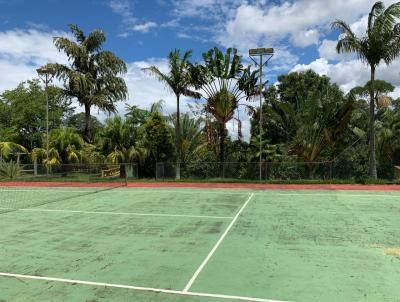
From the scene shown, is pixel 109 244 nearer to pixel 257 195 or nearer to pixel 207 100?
pixel 257 195

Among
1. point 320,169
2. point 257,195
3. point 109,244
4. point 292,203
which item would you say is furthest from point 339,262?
point 320,169

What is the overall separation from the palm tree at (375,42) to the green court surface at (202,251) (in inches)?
318

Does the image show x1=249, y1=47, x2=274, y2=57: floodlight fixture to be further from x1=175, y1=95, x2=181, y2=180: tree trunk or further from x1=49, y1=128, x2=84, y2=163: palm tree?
x1=49, y1=128, x2=84, y2=163: palm tree

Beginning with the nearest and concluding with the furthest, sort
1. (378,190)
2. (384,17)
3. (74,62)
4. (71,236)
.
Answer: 1. (71,236)
2. (378,190)
3. (384,17)
4. (74,62)

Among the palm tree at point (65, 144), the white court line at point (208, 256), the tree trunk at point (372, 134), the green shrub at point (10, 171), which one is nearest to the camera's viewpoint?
the white court line at point (208, 256)

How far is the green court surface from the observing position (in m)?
6.21

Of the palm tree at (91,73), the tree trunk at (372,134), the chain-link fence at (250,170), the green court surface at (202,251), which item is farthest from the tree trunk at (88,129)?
the tree trunk at (372,134)

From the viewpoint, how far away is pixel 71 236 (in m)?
10.2

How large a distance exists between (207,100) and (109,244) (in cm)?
1799

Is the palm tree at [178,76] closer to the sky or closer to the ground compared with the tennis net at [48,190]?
closer to the sky

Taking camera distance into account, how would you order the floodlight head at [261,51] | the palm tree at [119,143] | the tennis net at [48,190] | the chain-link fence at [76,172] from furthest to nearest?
the palm tree at [119,143], the chain-link fence at [76,172], the floodlight head at [261,51], the tennis net at [48,190]

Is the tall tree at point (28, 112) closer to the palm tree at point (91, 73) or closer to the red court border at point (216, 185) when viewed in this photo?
the palm tree at point (91, 73)

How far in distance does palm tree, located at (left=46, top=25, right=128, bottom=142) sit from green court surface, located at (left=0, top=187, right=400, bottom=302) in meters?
18.6

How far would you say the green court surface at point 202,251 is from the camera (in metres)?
6.21
